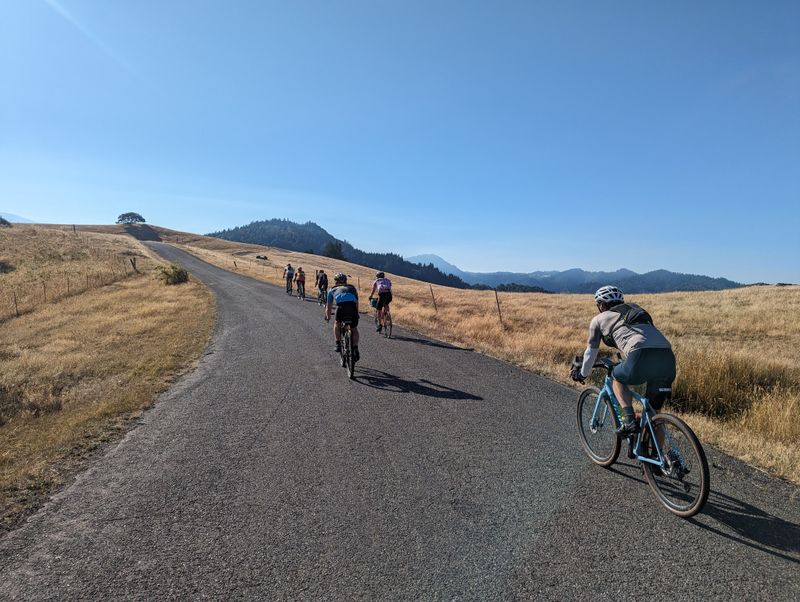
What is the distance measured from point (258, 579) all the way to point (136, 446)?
3499mm

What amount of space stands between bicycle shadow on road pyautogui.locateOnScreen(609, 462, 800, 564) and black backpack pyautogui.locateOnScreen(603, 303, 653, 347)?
178cm

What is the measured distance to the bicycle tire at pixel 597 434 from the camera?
4906mm

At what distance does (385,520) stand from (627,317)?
327cm

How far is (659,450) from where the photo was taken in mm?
4168

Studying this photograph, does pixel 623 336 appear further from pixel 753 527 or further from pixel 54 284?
pixel 54 284

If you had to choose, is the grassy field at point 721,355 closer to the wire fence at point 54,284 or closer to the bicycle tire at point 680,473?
the bicycle tire at point 680,473

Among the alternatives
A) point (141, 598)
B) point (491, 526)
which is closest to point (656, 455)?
point (491, 526)

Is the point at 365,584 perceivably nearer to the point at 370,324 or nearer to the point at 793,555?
the point at 793,555

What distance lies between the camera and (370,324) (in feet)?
54.7

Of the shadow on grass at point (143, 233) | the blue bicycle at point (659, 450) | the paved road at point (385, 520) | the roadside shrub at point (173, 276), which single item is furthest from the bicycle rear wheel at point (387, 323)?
the shadow on grass at point (143, 233)

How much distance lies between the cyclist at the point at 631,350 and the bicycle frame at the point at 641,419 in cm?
9

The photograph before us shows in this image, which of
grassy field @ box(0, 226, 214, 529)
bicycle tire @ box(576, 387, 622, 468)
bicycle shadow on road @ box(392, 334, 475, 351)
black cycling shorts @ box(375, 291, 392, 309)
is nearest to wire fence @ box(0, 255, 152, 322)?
grassy field @ box(0, 226, 214, 529)

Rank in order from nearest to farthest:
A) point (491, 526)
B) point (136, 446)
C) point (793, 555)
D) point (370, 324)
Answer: point (793, 555)
point (491, 526)
point (136, 446)
point (370, 324)

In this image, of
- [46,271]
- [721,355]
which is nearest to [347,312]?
[721,355]
